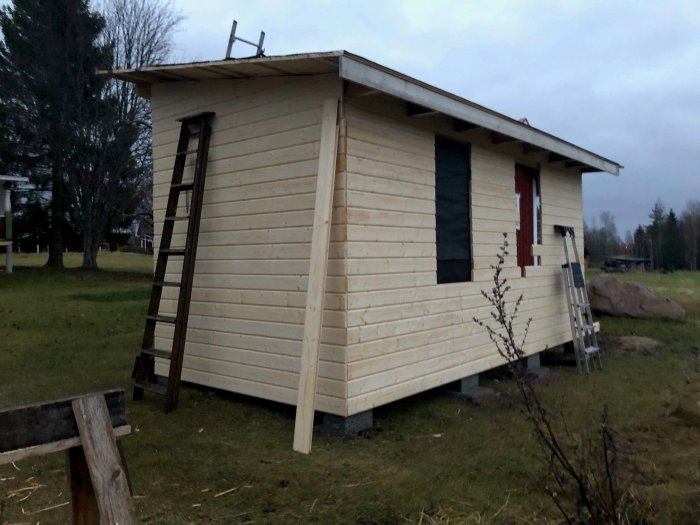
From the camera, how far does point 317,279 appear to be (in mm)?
4809

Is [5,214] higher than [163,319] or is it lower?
higher

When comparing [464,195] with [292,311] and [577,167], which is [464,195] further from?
[577,167]

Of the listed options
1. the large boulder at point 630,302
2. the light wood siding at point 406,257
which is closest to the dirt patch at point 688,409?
the light wood siding at point 406,257

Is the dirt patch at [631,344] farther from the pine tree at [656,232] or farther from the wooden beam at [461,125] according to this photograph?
the pine tree at [656,232]

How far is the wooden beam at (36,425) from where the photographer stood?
6.27 feet

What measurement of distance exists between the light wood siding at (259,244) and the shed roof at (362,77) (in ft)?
0.61

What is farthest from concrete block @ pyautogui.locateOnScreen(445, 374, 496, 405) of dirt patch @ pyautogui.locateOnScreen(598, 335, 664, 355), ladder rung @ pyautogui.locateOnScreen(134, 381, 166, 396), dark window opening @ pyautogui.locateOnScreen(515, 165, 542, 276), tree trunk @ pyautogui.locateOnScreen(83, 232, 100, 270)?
tree trunk @ pyautogui.locateOnScreen(83, 232, 100, 270)

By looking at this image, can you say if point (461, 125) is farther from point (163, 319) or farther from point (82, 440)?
point (82, 440)

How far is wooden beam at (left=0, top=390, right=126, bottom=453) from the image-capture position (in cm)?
191

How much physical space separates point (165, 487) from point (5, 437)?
2.30 m

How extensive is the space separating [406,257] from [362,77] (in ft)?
5.88

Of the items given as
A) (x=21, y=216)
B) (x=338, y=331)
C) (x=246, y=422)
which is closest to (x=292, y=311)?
(x=338, y=331)

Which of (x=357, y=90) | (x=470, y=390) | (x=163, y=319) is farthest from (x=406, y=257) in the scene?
(x=163, y=319)

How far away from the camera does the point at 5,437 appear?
190cm
